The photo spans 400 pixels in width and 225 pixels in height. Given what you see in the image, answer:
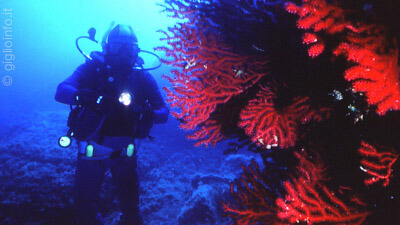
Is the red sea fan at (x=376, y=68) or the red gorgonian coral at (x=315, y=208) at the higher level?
the red sea fan at (x=376, y=68)

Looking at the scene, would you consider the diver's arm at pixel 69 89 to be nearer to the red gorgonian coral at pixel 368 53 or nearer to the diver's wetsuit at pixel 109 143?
the diver's wetsuit at pixel 109 143

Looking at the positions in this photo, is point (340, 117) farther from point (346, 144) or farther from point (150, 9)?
point (150, 9)

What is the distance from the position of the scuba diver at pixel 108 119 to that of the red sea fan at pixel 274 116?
2.40 metres

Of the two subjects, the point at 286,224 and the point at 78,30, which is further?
the point at 78,30

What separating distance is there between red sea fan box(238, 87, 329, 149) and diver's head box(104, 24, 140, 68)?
10.9ft

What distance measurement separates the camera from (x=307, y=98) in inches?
81.4

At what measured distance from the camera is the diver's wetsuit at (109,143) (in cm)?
413

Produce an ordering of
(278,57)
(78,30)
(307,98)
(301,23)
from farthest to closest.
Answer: (78,30) < (278,57) < (307,98) < (301,23)

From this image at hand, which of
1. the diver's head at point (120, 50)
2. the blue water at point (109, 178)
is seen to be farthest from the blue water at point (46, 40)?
the diver's head at point (120, 50)

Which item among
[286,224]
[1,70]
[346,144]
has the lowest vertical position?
[1,70]

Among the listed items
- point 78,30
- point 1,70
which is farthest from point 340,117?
point 78,30

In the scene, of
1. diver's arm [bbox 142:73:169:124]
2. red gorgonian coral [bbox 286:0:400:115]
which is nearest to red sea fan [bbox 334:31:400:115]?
red gorgonian coral [bbox 286:0:400:115]

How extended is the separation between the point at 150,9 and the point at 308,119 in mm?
108005

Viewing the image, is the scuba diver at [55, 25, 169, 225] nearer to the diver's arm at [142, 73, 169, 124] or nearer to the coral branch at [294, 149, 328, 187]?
the diver's arm at [142, 73, 169, 124]
